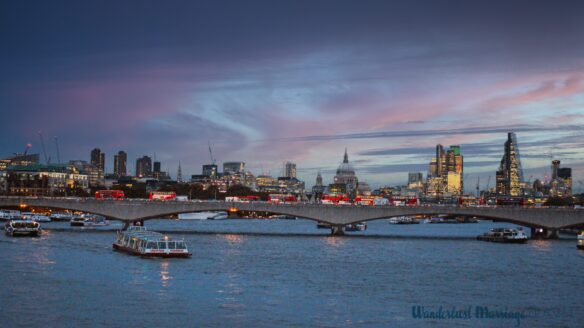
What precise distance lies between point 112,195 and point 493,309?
13681cm

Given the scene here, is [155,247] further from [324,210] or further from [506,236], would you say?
[506,236]

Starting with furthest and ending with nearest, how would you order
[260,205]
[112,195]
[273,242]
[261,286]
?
1. [112,195]
2. [260,205]
3. [273,242]
4. [261,286]

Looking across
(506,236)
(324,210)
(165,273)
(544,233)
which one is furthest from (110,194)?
(165,273)

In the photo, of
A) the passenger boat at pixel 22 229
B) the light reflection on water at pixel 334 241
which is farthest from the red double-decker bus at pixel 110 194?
the light reflection on water at pixel 334 241

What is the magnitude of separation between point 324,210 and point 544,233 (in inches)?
1742

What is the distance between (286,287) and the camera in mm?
70062

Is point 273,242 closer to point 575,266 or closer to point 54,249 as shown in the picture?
point 54,249

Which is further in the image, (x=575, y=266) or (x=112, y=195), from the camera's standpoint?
(x=112, y=195)

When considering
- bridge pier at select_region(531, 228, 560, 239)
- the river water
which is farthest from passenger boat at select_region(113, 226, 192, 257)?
bridge pier at select_region(531, 228, 560, 239)

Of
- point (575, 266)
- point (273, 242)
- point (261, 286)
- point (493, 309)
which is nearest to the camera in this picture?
point (493, 309)

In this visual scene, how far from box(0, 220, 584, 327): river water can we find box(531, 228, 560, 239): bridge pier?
35.4m

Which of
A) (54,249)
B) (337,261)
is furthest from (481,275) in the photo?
(54,249)

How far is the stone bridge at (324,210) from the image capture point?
146500 mm

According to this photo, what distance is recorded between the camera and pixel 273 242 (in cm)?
13075
